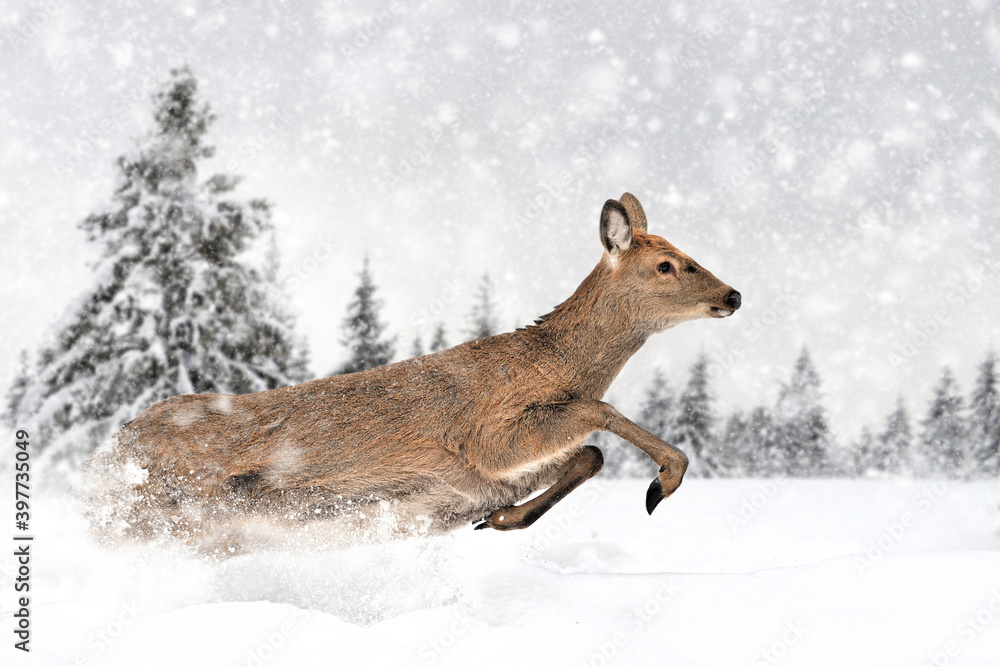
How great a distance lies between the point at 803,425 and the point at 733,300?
66.8 feet

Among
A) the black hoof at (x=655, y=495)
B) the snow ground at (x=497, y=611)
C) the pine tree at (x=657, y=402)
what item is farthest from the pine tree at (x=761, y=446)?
the black hoof at (x=655, y=495)

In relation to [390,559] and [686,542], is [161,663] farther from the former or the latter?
[686,542]

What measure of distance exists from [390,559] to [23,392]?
11570 mm

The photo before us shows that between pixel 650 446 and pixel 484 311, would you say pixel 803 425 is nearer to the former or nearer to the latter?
pixel 484 311

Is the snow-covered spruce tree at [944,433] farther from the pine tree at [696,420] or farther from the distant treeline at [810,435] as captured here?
the pine tree at [696,420]

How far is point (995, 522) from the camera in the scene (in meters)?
10.6

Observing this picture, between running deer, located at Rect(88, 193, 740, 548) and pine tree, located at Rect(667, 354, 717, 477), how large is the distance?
57.1 ft

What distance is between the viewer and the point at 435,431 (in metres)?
5.60

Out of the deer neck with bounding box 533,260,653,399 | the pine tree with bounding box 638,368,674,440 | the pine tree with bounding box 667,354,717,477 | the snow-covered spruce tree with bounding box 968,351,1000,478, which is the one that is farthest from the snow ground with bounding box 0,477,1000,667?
the snow-covered spruce tree with bounding box 968,351,1000,478

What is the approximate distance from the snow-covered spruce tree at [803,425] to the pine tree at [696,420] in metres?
2.47

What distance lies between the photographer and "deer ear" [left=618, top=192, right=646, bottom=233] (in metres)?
6.32

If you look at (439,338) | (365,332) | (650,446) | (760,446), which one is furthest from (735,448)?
(650,446)

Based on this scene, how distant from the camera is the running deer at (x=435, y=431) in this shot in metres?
5.57

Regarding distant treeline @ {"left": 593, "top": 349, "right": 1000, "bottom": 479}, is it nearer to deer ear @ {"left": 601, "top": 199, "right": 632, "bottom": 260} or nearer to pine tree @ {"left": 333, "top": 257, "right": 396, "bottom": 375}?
pine tree @ {"left": 333, "top": 257, "right": 396, "bottom": 375}
